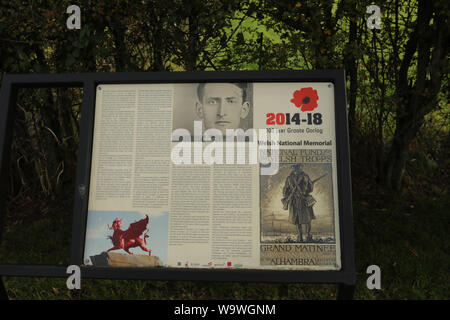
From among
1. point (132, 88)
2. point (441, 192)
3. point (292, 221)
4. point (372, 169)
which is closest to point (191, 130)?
point (132, 88)

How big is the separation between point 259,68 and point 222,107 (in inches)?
63.5

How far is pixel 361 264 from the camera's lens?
8.43 feet

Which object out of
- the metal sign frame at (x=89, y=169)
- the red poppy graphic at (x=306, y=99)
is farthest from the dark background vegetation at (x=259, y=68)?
the red poppy graphic at (x=306, y=99)

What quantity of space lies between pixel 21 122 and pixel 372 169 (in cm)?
379

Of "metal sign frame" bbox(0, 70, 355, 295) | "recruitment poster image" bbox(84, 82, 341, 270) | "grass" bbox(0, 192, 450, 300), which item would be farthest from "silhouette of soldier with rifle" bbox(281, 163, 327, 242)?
"grass" bbox(0, 192, 450, 300)

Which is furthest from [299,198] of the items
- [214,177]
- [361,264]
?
[361,264]

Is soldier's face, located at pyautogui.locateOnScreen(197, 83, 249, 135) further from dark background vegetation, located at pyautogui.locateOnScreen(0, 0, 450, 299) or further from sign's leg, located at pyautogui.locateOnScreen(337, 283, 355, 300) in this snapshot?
dark background vegetation, located at pyautogui.locateOnScreen(0, 0, 450, 299)

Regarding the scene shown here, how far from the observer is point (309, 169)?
1739mm

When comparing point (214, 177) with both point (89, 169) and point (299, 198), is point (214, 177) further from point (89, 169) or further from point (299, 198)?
point (89, 169)

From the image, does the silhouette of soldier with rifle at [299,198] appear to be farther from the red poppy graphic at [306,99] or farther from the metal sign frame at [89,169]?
the red poppy graphic at [306,99]

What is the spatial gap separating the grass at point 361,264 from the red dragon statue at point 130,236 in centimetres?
78

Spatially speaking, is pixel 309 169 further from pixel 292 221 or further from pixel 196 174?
pixel 196 174

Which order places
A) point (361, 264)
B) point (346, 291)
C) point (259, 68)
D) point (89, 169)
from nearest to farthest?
point (346, 291) → point (89, 169) → point (361, 264) → point (259, 68)

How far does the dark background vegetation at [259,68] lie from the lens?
8.00 feet
